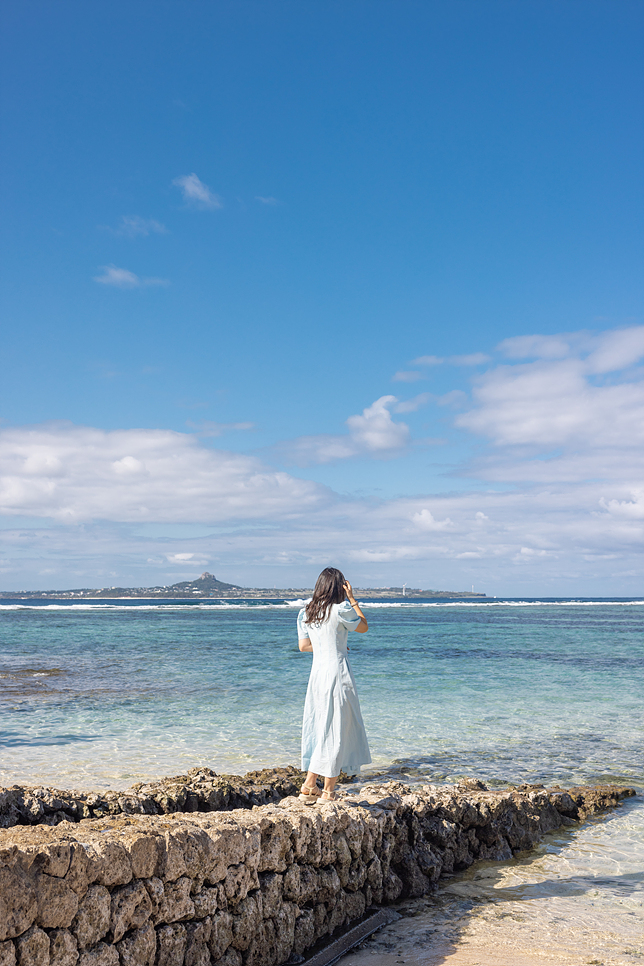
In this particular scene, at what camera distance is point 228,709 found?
533 inches

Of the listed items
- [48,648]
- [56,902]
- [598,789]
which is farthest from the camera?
[48,648]

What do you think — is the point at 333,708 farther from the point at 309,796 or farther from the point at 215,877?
the point at 215,877

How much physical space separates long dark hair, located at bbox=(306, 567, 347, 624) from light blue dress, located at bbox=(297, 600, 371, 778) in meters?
0.05

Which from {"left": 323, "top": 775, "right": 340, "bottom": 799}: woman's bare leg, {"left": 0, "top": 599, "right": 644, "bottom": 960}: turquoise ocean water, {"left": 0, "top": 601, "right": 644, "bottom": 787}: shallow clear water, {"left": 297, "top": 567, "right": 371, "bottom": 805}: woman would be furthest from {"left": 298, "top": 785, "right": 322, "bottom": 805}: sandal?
{"left": 0, "top": 601, "right": 644, "bottom": 787}: shallow clear water

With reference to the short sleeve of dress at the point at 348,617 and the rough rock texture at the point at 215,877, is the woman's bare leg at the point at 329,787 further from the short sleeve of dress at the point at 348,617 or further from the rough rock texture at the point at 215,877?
the short sleeve of dress at the point at 348,617

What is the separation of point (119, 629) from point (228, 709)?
95.9 ft

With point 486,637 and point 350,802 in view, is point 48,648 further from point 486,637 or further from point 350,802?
point 350,802

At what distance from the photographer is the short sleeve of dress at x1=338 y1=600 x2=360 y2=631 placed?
6.00m

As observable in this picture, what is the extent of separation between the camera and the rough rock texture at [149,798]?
5578 millimetres

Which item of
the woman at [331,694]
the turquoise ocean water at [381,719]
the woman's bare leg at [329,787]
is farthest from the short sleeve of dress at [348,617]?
the turquoise ocean water at [381,719]

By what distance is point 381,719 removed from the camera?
12.7 m

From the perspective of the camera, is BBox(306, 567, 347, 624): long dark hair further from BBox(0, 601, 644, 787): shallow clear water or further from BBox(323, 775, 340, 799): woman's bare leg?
BBox(0, 601, 644, 787): shallow clear water

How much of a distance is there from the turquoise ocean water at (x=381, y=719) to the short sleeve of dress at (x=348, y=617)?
107 inches

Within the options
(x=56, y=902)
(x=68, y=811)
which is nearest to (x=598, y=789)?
(x=68, y=811)
